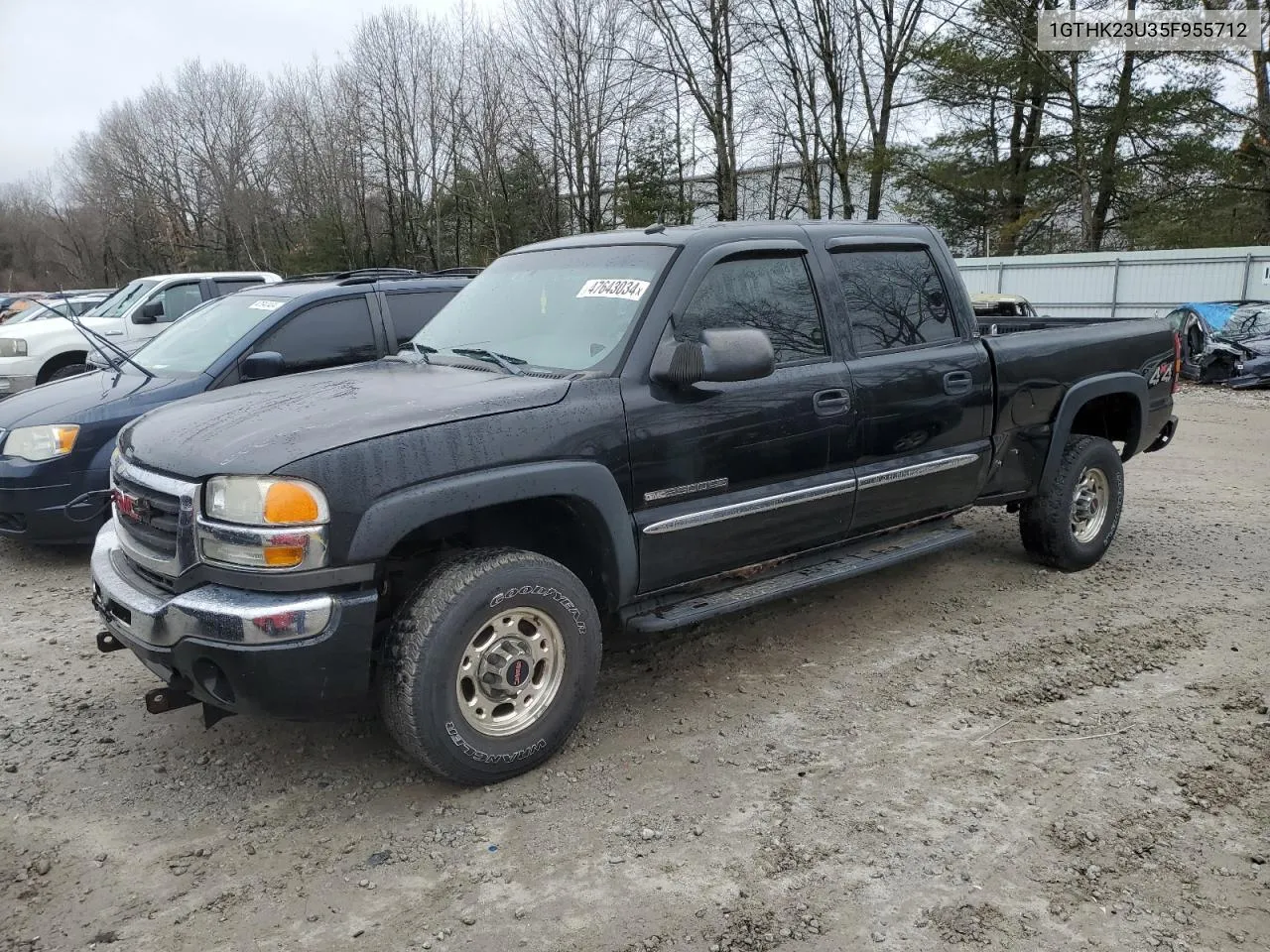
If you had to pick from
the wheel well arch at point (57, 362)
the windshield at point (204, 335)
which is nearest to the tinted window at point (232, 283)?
the wheel well arch at point (57, 362)

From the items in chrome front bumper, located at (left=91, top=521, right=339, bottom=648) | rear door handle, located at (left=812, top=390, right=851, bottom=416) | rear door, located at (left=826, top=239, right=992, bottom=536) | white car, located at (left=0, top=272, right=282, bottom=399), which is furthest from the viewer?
white car, located at (left=0, top=272, right=282, bottom=399)

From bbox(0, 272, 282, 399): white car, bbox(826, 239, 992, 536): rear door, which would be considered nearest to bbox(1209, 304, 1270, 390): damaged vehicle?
bbox(826, 239, 992, 536): rear door

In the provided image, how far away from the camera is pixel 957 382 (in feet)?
15.3

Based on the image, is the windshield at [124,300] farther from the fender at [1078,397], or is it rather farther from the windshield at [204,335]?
the fender at [1078,397]

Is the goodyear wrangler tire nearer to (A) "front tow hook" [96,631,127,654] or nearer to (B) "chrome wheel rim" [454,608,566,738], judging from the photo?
(B) "chrome wheel rim" [454,608,566,738]

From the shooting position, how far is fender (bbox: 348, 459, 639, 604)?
2.97m

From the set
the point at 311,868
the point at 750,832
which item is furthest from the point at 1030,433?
the point at 311,868

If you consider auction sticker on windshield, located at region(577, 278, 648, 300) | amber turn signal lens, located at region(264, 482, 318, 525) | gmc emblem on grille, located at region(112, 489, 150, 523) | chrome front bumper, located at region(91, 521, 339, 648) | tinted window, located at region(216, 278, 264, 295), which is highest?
tinted window, located at region(216, 278, 264, 295)

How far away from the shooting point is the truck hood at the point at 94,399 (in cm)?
583

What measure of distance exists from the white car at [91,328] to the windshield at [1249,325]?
15.9 metres

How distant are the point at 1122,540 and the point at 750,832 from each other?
465 centimetres

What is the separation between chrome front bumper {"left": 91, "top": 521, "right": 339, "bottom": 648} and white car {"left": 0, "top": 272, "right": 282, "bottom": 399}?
8.53 metres

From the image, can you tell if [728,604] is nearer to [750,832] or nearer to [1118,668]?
[750,832]

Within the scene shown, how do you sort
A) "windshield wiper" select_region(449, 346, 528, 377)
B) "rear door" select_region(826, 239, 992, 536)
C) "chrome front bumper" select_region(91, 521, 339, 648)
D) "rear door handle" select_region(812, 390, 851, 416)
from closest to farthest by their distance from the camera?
"chrome front bumper" select_region(91, 521, 339, 648)
"windshield wiper" select_region(449, 346, 528, 377)
"rear door handle" select_region(812, 390, 851, 416)
"rear door" select_region(826, 239, 992, 536)
